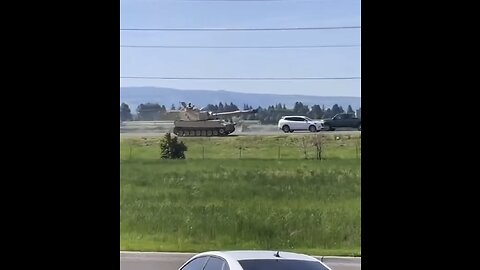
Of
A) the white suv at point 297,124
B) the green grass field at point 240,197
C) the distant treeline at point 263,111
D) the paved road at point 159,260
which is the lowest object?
the paved road at point 159,260

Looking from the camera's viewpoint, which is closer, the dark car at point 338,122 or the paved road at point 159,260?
the dark car at point 338,122

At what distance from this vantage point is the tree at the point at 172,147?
314cm

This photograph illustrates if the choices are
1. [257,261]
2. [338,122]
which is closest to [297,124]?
[338,122]

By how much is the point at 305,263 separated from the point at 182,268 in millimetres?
610

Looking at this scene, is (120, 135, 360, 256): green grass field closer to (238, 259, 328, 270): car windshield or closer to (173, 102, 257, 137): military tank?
(173, 102, 257, 137): military tank

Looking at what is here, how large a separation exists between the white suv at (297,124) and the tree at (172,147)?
539 mm

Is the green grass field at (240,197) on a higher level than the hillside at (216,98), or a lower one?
lower

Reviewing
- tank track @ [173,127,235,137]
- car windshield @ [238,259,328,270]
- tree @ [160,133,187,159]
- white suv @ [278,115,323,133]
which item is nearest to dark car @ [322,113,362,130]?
white suv @ [278,115,323,133]

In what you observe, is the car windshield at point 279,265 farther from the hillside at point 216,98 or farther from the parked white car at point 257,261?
the hillside at point 216,98

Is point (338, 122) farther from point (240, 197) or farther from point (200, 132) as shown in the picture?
point (240, 197)

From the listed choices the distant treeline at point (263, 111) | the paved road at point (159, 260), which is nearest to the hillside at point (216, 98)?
the distant treeline at point (263, 111)

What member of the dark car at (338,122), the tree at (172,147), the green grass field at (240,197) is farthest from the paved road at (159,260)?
the dark car at (338,122)

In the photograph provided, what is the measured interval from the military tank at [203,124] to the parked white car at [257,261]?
0.67m
